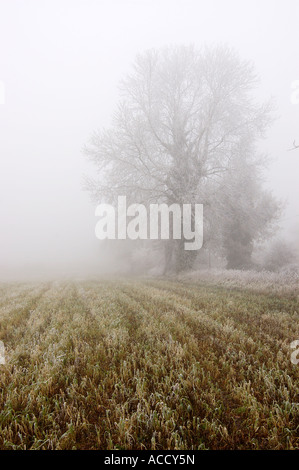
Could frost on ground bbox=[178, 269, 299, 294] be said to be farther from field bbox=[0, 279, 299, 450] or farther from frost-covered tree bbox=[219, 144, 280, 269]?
frost-covered tree bbox=[219, 144, 280, 269]

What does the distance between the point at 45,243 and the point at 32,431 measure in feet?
295

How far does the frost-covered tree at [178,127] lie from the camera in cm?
1605

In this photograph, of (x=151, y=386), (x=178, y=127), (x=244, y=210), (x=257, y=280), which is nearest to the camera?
(x=151, y=386)

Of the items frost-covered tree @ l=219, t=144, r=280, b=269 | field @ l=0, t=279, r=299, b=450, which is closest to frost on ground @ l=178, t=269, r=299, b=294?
field @ l=0, t=279, r=299, b=450

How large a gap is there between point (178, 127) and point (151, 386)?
1774 cm

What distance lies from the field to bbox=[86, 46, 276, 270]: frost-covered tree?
1182 centimetres

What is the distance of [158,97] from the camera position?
1728 cm

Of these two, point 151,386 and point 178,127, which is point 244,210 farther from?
point 151,386

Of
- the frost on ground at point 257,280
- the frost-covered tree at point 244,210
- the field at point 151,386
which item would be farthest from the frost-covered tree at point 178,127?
the field at point 151,386

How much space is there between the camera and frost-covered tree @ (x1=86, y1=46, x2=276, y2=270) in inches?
632

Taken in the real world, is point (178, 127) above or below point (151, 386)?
above

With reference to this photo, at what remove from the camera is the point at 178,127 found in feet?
56.7

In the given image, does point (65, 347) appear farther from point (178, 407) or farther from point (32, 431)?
point (178, 407)

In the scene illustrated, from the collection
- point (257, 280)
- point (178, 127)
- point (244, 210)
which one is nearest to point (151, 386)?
point (257, 280)
